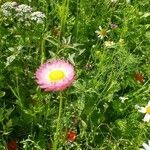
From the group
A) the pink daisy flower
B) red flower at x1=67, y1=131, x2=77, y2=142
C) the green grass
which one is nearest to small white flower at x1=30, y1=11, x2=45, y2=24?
the green grass

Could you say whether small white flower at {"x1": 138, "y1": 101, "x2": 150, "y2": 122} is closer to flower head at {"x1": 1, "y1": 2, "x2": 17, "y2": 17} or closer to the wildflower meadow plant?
the wildflower meadow plant

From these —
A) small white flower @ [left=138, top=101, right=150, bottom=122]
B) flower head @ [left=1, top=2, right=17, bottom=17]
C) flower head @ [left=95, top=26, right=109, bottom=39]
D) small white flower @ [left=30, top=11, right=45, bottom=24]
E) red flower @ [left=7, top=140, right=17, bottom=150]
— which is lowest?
small white flower @ [left=138, top=101, right=150, bottom=122]

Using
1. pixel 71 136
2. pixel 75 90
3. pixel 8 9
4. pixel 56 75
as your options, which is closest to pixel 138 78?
pixel 75 90

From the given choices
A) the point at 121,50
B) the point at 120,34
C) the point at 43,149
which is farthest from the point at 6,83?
the point at 120,34

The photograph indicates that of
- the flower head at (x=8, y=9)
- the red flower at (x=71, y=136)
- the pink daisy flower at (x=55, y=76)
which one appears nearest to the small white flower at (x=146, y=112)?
the red flower at (x=71, y=136)

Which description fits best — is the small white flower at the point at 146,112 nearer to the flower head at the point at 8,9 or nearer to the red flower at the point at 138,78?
the red flower at the point at 138,78

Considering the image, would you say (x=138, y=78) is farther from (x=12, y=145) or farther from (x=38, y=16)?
(x=12, y=145)

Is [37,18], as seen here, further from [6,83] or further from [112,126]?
[112,126]

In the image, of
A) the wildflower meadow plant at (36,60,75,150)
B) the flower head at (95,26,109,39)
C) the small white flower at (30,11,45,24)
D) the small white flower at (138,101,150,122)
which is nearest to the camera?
the wildflower meadow plant at (36,60,75,150)
